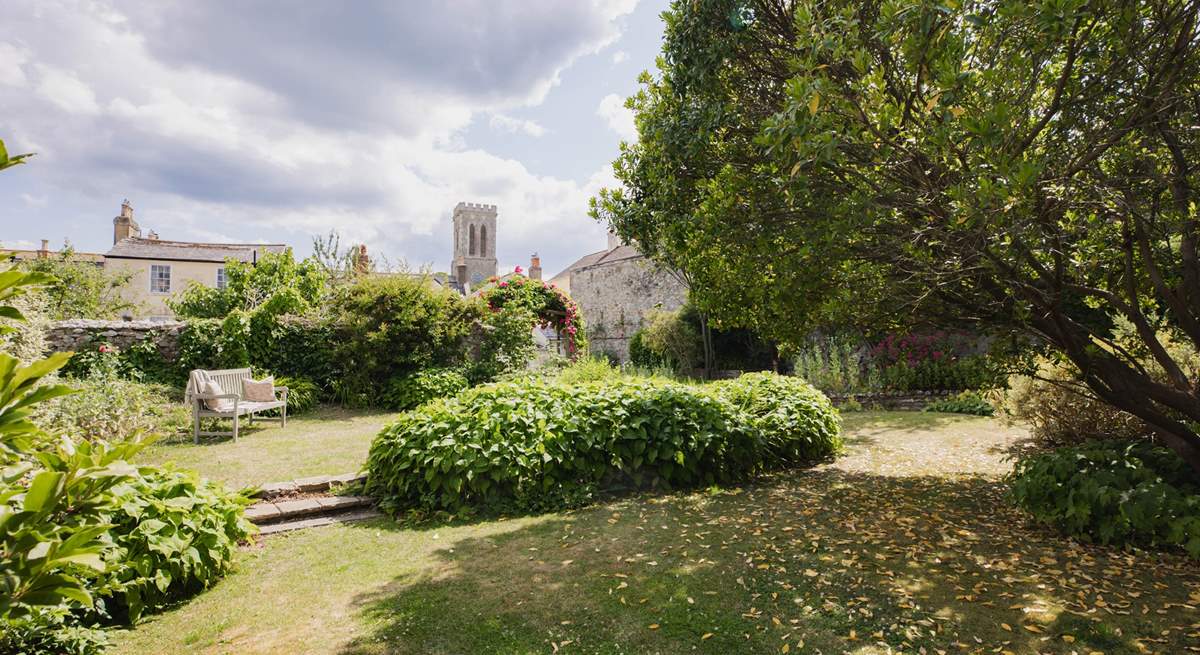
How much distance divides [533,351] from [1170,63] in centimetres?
1132

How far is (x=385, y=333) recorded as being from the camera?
38.2ft

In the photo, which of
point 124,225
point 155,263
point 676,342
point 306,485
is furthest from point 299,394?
point 124,225

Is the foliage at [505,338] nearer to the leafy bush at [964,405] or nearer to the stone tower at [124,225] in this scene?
the leafy bush at [964,405]

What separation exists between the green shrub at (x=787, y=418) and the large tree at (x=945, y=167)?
3.73 feet

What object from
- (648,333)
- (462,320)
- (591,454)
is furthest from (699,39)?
(648,333)

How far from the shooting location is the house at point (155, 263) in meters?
27.2

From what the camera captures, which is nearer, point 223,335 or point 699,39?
point 699,39

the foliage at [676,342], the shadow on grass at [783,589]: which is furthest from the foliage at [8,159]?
the foliage at [676,342]

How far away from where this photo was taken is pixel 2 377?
1.43 metres

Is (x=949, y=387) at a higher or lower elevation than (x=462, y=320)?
lower

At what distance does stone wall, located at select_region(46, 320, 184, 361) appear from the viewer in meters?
10.8

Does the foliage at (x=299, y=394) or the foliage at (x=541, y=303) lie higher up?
the foliage at (x=541, y=303)

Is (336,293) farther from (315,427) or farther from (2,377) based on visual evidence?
(2,377)

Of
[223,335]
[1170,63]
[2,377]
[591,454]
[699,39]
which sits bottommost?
[591,454]
